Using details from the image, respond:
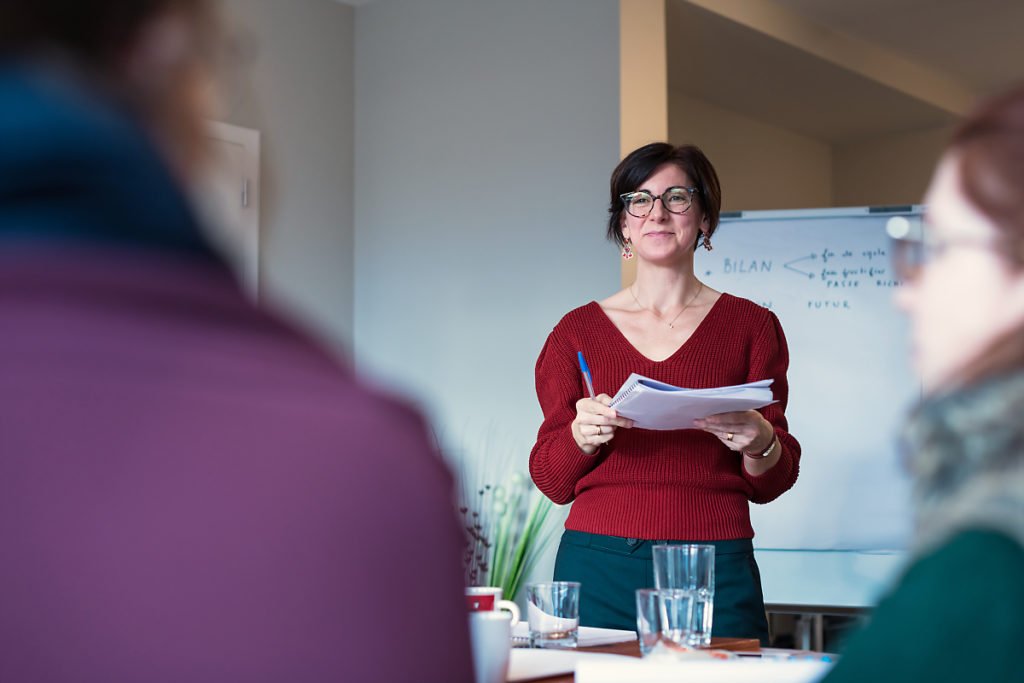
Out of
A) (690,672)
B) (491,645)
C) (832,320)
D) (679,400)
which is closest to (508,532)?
(832,320)

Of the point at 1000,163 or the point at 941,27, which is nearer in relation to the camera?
the point at 1000,163

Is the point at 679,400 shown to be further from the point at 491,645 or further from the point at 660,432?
the point at 491,645

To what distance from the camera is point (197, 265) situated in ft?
1.39

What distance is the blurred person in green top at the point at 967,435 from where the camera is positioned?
574 millimetres

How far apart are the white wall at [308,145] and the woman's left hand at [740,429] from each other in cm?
241

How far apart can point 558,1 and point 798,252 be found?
4.32 feet

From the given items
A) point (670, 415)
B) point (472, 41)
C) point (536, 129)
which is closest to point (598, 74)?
point (536, 129)

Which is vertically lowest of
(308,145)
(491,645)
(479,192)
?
(491,645)

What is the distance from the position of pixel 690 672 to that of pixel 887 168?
6.29m

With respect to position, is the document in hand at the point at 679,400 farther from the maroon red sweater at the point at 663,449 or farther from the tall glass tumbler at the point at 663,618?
the tall glass tumbler at the point at 663,618

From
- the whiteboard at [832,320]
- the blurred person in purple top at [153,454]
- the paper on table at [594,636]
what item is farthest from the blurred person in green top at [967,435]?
the whiteboard at [832,320]

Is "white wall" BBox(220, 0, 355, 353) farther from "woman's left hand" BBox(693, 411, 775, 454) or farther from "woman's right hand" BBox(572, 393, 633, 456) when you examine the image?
"woman's left hand" BBox(693, 411, 775, 454)

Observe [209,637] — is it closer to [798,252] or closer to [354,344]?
[798,252]

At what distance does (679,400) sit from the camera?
200cm
